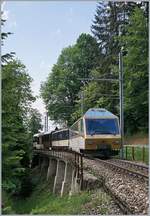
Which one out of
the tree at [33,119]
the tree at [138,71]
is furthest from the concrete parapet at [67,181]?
the tree at [33,119]

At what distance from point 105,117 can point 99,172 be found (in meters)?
7.13

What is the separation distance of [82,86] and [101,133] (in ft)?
13.2

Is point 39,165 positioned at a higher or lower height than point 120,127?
lower

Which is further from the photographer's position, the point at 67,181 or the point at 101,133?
the point at 101,133

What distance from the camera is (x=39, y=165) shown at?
3572 centimetres

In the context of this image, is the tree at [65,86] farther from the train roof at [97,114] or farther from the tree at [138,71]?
the tree at [138,71]

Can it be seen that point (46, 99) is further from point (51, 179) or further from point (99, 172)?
point (99, 172)

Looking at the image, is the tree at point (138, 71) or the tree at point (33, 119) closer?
the tree at point (138, 71)

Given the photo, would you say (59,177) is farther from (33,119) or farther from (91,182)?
(33,119)

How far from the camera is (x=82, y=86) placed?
79.0 ft

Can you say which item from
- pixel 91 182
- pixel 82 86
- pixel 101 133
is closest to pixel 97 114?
pixel 101 133

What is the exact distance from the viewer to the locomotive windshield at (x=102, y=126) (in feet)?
67.8

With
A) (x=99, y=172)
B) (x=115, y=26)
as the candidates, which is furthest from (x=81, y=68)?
(x=99, y=172)

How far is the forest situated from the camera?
9320 mm
